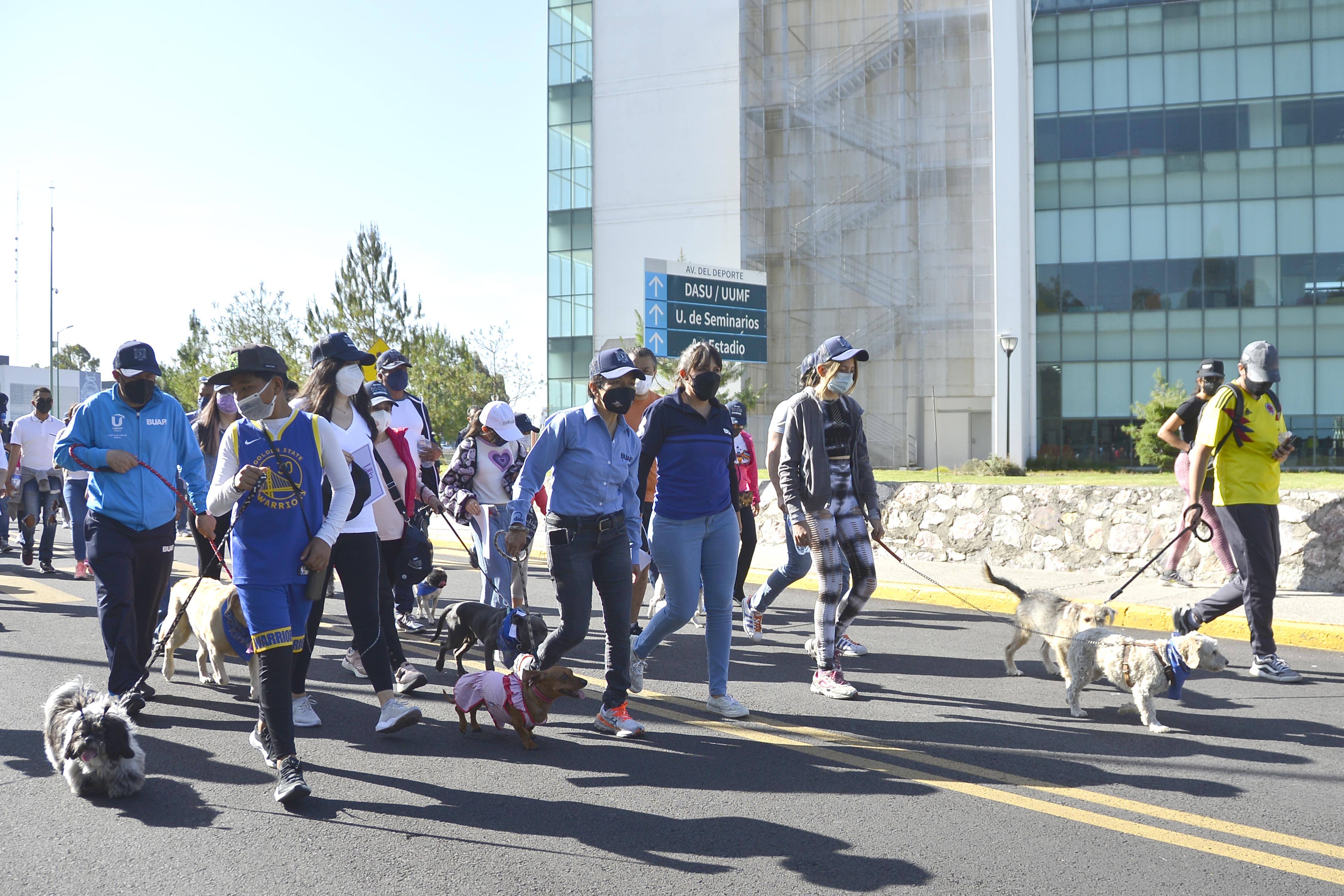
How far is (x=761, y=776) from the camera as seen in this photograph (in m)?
4.77

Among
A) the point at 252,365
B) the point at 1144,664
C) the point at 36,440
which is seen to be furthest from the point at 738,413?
the point at 36,440

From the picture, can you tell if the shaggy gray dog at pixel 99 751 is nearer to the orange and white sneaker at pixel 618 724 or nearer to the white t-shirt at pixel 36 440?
the orange and white sneaker at pixel 618 724

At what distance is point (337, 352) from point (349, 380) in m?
0.15

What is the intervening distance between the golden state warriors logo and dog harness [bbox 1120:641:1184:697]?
421cm

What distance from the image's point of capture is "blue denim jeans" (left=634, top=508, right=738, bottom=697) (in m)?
5.57

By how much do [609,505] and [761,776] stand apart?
1513 millimetres

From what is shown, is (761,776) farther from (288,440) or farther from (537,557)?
(537,557)

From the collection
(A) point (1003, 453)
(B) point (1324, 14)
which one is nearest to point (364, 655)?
(A) point (1003, 453)

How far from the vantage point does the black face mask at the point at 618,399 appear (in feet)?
17.4

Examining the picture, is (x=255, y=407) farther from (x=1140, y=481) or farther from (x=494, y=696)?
(x=1140, y=481)

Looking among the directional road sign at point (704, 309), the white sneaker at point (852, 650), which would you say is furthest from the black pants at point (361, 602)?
the directional road sign at point (704, 309)

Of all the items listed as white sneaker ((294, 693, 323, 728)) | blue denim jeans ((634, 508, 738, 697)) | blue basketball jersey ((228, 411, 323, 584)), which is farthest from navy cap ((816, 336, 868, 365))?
white sneaker ((294, 693, 323, 728))

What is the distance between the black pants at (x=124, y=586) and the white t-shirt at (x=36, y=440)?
7476 mm

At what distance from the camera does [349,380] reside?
5062mm
